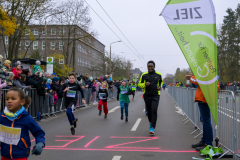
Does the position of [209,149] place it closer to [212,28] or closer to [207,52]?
[207,52]

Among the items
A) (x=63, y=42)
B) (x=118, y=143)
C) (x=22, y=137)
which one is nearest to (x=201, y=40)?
(x=118, y=143)

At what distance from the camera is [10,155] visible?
3152mm

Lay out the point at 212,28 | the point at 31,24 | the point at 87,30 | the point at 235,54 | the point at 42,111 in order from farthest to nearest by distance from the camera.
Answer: the point at 235,54
the point at 87,30
the point at 31,24
the point at 42,111
the point at 212,28

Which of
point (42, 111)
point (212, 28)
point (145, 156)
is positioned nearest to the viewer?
point (212, 28)

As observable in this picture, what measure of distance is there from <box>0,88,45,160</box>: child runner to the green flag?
126 inches

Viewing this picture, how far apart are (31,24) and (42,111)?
62.0 ft

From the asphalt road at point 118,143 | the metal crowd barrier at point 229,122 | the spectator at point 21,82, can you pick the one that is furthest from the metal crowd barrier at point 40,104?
the metal crowd barrier at point 229,122

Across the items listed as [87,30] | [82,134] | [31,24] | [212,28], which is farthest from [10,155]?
[87,30]

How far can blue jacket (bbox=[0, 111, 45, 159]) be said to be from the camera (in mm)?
3162

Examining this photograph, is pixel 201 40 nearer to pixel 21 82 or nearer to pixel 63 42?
pixel 21 82

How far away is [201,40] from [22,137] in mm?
3622

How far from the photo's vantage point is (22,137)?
3.23 metres

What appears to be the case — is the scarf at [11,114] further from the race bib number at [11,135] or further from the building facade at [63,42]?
the building facade at [63,42]

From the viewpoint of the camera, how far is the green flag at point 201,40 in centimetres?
532
